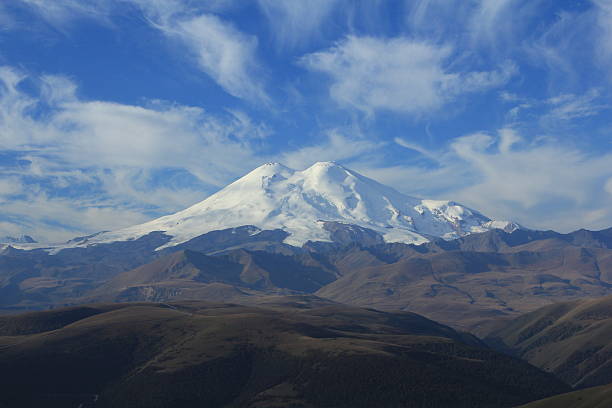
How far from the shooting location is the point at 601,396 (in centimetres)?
19650
